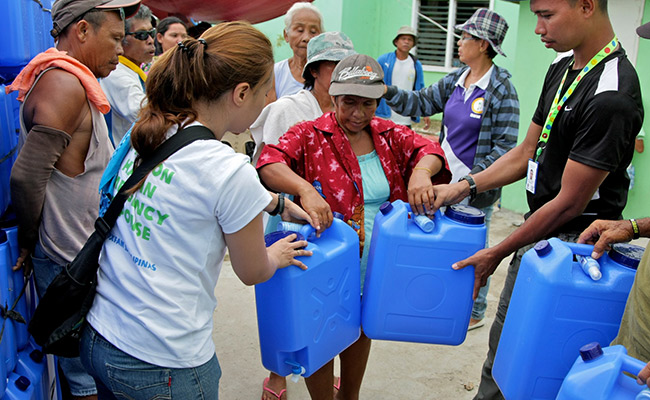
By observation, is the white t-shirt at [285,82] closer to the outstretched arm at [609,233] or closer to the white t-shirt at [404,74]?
the outstretched arm at [609,233]

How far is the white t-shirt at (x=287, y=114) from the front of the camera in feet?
8.63

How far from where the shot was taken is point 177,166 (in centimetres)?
132

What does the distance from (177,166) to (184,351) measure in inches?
18.7

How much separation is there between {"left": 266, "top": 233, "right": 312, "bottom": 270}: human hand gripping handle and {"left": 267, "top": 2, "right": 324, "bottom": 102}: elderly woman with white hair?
73.8 inches

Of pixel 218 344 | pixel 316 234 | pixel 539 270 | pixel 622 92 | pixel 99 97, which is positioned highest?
pixel 622 92

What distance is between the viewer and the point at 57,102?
1.89 m

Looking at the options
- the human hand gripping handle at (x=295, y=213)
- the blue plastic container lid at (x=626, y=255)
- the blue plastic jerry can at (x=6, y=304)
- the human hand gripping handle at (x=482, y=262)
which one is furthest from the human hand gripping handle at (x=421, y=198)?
the blue plastic jerry can at (x=6, y=304)

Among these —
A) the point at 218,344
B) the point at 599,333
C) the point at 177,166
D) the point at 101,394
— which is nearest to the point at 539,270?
the point at 599,333

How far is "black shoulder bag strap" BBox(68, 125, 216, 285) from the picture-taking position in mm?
1346

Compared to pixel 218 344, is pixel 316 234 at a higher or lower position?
higher

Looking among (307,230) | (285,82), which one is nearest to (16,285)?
(307,230)

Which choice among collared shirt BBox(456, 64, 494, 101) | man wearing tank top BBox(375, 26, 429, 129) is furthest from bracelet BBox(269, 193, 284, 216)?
man wearing tank top BBox(375, 26, 429, 129)

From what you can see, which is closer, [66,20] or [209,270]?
[209,270]

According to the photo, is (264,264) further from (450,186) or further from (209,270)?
(450,186)
